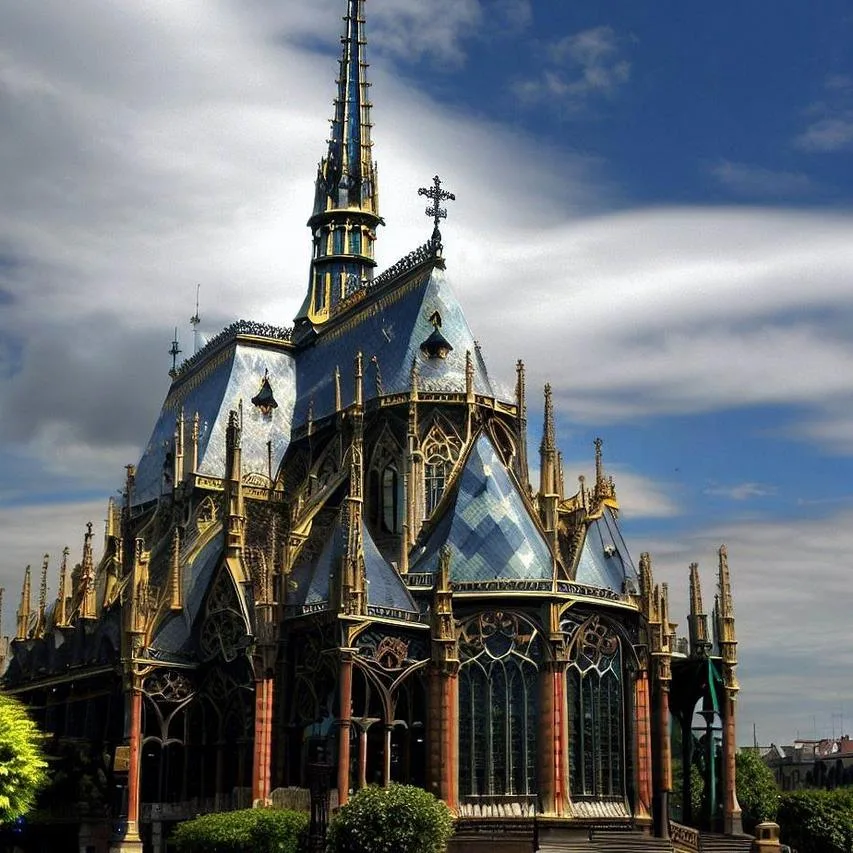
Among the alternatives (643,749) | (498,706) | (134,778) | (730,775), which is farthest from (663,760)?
(134,778)

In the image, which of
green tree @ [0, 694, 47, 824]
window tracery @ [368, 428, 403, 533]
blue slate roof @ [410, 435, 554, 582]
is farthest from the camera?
window tracery @ [368, 428, 403, 533]

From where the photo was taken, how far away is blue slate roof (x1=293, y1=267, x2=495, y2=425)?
70.4 meters

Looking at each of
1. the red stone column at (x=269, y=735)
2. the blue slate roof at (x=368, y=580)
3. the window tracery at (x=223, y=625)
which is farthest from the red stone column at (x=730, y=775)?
the window tracery at (x=223, y=625)

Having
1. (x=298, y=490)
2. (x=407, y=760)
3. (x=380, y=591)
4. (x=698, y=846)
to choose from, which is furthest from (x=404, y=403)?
(x=698, y=846)

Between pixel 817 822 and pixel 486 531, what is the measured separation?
68.9 ft

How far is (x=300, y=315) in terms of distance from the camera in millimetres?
→ 88438

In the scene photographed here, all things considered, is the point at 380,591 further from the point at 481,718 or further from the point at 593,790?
the point at 593,790

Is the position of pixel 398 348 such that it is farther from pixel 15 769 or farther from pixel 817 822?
pixel 817 822

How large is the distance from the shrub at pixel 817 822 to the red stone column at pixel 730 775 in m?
4.67

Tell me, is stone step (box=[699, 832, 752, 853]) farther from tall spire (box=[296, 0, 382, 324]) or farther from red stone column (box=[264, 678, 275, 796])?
tall spire (box=[296, 0, 382, 324])

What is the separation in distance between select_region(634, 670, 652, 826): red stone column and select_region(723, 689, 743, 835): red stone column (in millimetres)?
6028

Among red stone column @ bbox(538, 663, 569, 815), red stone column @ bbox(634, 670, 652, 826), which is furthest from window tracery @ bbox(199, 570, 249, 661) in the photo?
red stone column @ bbox(634, 670, 652, 826)

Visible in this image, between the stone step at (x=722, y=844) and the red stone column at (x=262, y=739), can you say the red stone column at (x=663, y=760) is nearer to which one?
the stone step at (x=722, y=844)

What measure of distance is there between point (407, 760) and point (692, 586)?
18.0 m
